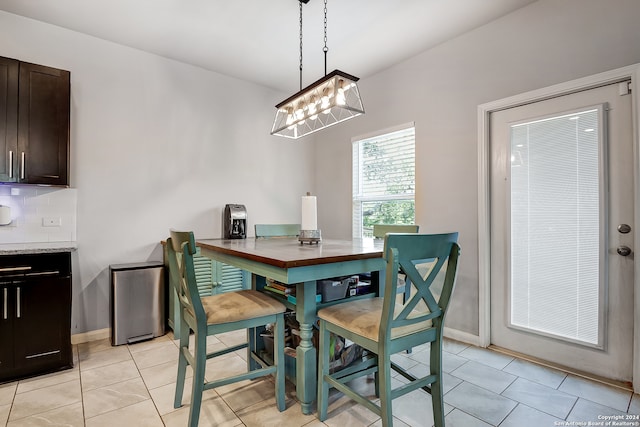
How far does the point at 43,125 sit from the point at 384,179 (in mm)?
3107

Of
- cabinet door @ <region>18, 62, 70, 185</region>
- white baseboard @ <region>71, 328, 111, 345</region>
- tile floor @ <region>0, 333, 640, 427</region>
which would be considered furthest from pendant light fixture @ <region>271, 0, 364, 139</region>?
white baseboard @ <region>71, 328, 111, 345</region>

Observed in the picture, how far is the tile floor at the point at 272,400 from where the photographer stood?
1699 millimetres

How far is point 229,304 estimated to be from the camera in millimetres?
1764

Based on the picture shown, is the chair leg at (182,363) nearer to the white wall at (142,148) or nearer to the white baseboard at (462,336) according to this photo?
the white wall at (142,148)

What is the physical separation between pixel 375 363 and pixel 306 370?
438 millimetres

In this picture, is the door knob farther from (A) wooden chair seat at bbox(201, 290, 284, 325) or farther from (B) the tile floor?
(A) wooden chair seat at bbox(201, 290, 284, 325)

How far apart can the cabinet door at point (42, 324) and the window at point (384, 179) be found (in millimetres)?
2857

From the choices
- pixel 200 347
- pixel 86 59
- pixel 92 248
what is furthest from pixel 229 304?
pixel 86 59

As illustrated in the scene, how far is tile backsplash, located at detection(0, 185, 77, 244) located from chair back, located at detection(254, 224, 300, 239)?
1.60 metres

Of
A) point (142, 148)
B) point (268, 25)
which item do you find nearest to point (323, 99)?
point (268, 25)

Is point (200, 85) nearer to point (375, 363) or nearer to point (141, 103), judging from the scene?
point (141, 103)

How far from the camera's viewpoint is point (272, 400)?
1890mm

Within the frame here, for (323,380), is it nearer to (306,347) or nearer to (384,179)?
(306,347)

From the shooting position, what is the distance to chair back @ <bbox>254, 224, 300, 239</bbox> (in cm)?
297
